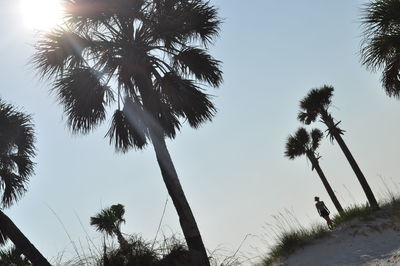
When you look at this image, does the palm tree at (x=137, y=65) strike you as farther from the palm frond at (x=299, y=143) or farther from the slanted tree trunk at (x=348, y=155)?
the palm frond at (x=299, y=143)

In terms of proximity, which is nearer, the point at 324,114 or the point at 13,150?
the point at 13,150

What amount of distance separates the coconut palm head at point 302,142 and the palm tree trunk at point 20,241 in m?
18.1

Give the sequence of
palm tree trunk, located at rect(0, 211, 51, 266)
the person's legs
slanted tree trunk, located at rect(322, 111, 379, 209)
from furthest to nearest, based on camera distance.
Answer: slanted tree trunk, located at rect(322, 111, 379, 209) → the person's legs → palm tree trunk, located at rect(0, 211, 51, 266)

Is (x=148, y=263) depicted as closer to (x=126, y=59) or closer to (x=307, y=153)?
(x=126, y=59)

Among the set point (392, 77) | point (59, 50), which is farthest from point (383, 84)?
point (59, 50)


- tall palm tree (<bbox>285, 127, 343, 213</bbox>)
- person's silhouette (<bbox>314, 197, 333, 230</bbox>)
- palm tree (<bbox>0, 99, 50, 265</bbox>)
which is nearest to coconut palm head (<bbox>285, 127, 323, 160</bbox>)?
tall palm tree (<bbox>285, 127, 343, 213</bbox>)

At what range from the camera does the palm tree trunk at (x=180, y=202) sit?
8.57 meters

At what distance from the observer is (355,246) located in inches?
393

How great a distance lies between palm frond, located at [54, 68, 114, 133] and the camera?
998cm

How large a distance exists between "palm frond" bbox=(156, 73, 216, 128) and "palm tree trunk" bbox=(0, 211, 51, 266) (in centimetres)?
463

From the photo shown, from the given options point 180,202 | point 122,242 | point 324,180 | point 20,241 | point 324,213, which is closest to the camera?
point 122,242

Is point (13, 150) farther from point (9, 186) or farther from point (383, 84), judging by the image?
point (383, 84)

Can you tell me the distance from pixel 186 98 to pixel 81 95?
8.21ft

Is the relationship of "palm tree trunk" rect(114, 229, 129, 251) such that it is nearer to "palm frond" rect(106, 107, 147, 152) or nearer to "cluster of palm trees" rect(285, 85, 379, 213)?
"palm frond" rect(106, 107, 147, 152)
